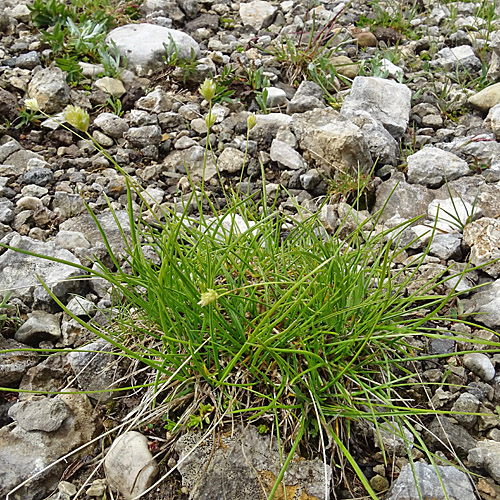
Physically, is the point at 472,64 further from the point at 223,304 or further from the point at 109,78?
the point at 223,304

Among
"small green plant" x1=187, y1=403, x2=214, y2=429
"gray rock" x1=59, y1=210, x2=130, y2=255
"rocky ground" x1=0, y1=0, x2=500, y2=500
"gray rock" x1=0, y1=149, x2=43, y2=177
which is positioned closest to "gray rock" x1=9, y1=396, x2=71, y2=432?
"rocky ground" x1=0, y1=0, x2=500, y2=500

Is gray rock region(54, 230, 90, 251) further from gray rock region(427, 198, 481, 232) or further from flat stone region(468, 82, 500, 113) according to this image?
flat stone region(468, 82, 500, 113)

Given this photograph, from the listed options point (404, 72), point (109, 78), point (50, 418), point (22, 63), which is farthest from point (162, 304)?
point (404, 72)

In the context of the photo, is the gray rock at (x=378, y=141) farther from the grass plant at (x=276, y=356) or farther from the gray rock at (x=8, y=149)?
the gray rock at (x=8, y=149)

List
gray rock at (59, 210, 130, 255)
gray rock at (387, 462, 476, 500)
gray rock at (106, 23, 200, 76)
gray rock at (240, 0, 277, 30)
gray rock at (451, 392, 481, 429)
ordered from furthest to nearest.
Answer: gray rock at (240, 0, 277, 30) → gray rock at (106, 23, 200, 76) → gray rock at (59, 210, 130, 255) → gray rock at (451, 392, 481, 429) → gray rock at (387, 462, 476, 500)

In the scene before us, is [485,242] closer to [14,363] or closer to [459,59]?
[14,363]

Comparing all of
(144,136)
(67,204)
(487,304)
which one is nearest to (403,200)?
(487,304)

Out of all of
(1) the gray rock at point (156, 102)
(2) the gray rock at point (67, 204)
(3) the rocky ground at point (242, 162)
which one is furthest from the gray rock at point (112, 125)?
(2) the gray rock at point (67, 204)
